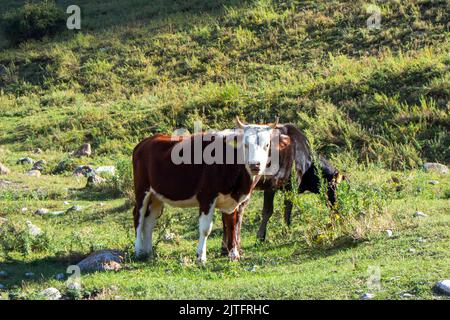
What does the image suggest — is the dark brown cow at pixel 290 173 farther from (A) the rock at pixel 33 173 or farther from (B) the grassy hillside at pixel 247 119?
(A) the rock at pixel 33 173

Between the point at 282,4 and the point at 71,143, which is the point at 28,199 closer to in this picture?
the point at 71,143

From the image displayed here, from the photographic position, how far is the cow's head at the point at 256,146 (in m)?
10.3

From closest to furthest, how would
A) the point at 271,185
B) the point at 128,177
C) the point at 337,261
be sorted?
the point at 337,261 → the point at 271,185 → the point at 128,177

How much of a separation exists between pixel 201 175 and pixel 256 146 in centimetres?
100

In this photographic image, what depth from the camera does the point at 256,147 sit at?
10.4 metres

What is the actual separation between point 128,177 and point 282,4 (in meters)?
14.9

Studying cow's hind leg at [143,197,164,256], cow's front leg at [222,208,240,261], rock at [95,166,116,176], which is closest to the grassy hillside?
cow's hind leg at [143,197,164,256]

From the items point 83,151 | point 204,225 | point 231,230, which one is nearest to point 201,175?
point 204,225

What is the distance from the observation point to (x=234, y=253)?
35.6 ft

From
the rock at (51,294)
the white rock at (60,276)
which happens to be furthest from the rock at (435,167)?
the rock at (51,294)

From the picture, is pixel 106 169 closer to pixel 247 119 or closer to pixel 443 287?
pixel 247 119
